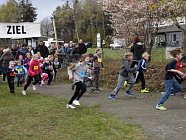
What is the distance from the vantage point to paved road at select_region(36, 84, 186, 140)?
7.86 meters

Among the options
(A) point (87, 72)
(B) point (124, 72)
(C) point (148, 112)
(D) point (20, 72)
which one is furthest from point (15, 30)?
(C) point (148, 112)

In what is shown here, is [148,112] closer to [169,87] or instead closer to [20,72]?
[169,87]

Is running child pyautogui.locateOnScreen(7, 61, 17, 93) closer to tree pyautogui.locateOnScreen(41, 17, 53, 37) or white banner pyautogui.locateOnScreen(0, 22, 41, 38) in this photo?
white banner pyautogui.locateOnScreen(0, 22, 41, 38)

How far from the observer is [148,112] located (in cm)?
1001

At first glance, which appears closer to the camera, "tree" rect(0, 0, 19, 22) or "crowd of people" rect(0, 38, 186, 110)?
"crowd of people" rect(0, 38, 186, 110)

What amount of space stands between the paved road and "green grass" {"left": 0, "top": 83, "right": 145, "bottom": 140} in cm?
39

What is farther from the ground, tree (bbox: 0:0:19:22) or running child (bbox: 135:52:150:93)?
tree (bbox: 0:0:19:22)

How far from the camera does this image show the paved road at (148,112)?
786 cm

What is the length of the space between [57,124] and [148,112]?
2633 millimetres

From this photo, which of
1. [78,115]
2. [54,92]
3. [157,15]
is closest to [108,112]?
[78,115]

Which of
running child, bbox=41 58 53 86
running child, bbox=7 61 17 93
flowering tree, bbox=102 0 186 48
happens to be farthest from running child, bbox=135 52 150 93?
flowering tree, bbox=102 0 186 48

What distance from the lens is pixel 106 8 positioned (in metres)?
33.8

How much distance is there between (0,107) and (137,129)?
4.61 metres

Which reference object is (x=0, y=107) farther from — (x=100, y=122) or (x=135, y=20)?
(x=135, y=20)
